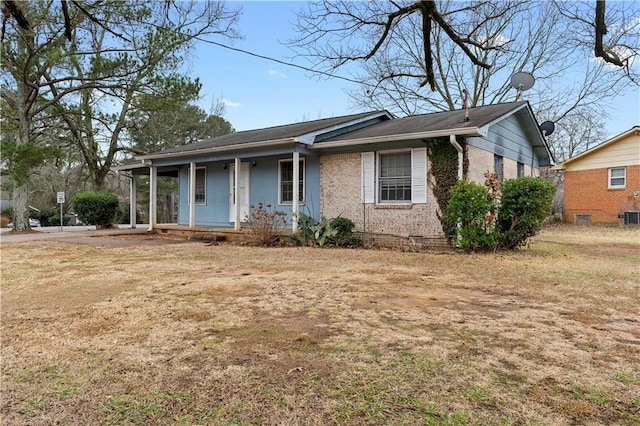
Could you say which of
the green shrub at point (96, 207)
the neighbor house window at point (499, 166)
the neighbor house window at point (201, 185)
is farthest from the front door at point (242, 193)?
the neighbor house window at point (499, 166)

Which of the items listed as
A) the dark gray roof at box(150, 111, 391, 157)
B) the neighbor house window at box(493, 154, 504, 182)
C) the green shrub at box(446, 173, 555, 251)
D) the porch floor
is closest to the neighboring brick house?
the neighbor house window at box(493, 154, 504, 182)

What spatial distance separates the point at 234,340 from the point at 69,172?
111 ft

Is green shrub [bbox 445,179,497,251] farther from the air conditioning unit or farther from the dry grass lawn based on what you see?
the air conditioning unit

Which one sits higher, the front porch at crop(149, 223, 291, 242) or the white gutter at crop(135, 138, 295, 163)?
the white gutter at crop(135, 138, 295, 163)

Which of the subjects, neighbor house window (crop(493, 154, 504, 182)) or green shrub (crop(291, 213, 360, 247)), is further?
neighbor house window (crop(493, 154, 504, 182))

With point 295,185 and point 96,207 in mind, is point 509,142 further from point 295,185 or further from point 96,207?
point 96,207

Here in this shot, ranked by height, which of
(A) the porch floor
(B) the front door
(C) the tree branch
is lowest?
(A) the porch floor

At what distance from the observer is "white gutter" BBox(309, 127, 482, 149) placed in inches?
342

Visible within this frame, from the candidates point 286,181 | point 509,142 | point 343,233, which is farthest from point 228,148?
point 509,142

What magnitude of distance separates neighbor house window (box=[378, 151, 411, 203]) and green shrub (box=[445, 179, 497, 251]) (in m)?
1.68

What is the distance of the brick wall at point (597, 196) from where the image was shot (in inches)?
685

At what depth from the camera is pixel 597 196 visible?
18656mm

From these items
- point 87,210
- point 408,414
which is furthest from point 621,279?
point 87,210

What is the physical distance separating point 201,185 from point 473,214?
32.5 feet
